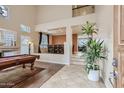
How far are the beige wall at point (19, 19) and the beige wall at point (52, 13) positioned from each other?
555 millimetres

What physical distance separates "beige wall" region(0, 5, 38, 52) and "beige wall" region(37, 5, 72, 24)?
1.82 ft

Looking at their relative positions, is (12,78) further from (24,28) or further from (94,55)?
(24,28)

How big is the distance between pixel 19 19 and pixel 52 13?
235 centimetres

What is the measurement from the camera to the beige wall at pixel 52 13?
7.48m

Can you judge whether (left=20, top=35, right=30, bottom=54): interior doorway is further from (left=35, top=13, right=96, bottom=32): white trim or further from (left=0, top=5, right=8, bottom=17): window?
(left=0, top=5, right=8, bottom=17): window

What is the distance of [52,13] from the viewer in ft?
26.8

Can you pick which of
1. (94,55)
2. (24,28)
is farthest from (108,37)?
(24,28)

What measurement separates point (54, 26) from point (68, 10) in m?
1.43

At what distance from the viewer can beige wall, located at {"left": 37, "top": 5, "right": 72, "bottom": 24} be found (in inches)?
295

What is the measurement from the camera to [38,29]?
8.75m

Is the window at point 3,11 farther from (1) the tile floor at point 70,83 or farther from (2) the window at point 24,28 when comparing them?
(1) the tile floor at point 70,83
